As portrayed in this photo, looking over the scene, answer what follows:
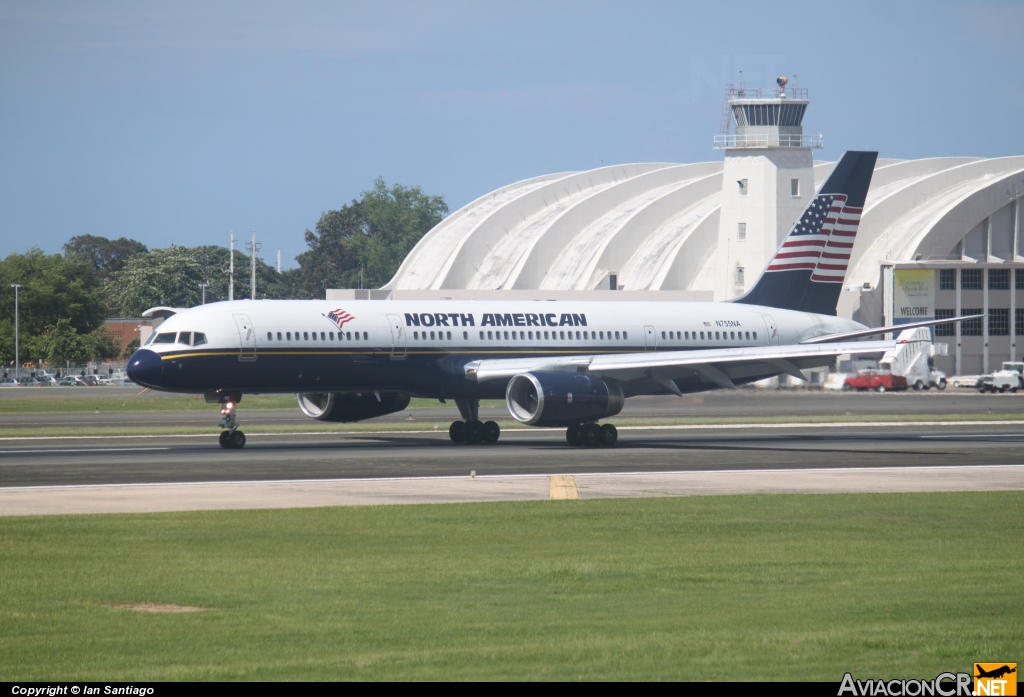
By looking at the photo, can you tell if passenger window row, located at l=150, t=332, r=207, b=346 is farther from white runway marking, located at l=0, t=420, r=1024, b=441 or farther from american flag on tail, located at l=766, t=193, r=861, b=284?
american flag on tail, located at l=766, t=193, r=861, b=284

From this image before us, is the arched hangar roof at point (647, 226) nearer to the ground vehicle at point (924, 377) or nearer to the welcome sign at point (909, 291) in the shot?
the welcome sign at point (909, 291)

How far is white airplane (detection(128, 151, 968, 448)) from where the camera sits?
35188mm

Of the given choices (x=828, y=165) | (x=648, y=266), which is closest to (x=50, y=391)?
(x=648, y=266)

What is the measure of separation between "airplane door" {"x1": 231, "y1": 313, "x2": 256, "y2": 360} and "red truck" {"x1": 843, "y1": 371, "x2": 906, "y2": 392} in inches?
2056

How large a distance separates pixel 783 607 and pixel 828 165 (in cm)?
10429

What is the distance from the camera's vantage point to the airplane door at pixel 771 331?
4388cm

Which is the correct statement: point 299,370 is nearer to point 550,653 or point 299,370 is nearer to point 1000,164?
point 550,653

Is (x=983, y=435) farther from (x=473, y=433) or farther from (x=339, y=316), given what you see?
(x=339, y=316)

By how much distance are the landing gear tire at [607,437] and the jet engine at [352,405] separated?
631 centimetres

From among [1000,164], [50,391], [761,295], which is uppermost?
[1000,164]

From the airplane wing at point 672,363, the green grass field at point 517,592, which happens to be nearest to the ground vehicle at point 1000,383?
the airplane wing at point 672,363

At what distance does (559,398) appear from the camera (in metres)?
36.1

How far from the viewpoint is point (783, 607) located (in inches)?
510

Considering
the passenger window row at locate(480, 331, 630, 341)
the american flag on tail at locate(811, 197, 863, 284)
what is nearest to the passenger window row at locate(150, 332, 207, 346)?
the passenger window row at locate(480, 331, 630, 341)
